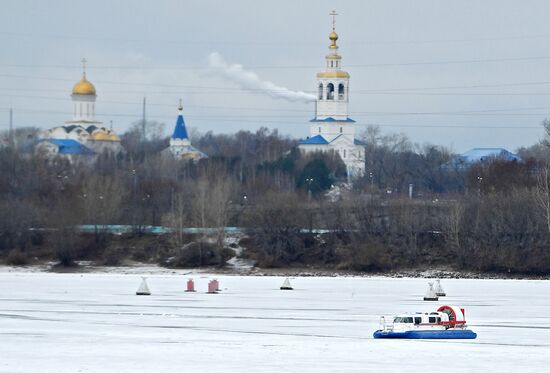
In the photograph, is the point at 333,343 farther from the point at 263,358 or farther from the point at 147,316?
the point at 147,316

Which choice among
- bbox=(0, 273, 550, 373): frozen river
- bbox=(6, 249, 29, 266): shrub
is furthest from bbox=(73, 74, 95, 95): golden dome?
bbox=(0, 273, 550, 373): frozen river

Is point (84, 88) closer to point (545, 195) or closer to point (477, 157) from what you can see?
point (477, 157)

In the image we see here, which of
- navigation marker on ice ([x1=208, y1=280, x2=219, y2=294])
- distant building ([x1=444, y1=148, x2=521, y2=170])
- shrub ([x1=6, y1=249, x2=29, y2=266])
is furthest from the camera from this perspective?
distant building ([x1=444, y1=148, x2=521, y2=170])

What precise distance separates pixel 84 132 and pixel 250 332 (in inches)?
5320

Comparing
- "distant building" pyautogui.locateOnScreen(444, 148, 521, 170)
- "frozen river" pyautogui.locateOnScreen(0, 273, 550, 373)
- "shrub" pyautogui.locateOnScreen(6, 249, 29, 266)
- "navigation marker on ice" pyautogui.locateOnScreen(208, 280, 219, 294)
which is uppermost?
"distant building" pyautogui.locateOnScreen(444, 148, 521, 170)

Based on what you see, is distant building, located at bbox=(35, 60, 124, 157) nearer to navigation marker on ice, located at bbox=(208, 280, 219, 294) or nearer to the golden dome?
the golden dome

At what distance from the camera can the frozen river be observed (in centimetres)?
2634

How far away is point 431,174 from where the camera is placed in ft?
394

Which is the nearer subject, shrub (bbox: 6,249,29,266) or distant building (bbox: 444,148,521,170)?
shrub (bbox: 6,249,29,266)

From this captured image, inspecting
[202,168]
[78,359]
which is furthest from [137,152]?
[78,359]

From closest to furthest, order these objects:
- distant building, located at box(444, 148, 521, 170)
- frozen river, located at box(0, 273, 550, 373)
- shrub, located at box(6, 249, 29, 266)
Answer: frozen river, located at box(0, 273, 550, 373) < shrub, located at box(6, 249, 29, 266) < distant building, located at box(444, 148, 521, 170)

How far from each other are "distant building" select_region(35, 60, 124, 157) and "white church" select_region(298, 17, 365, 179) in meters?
22.9

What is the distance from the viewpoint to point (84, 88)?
166m

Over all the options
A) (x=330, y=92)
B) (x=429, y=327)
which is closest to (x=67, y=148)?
(x=330, y=92)
